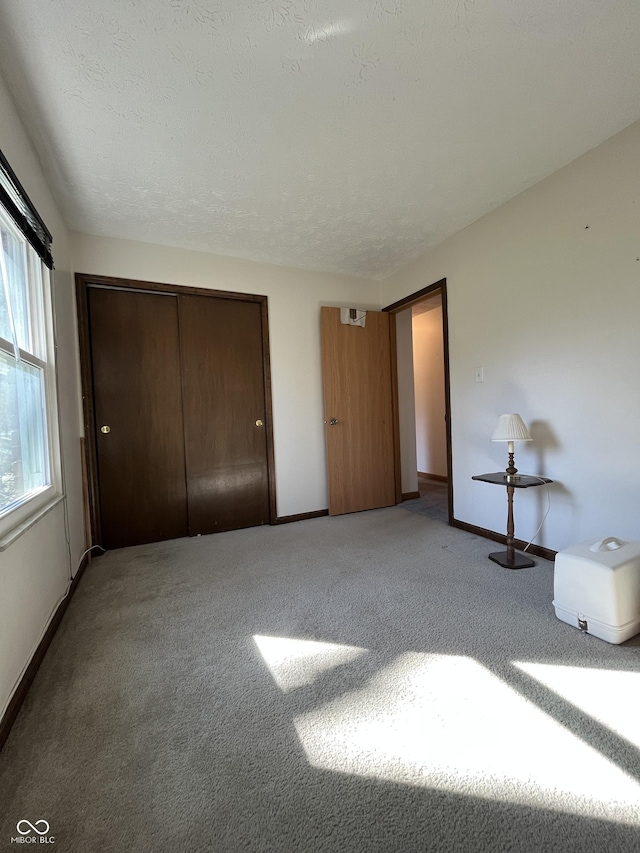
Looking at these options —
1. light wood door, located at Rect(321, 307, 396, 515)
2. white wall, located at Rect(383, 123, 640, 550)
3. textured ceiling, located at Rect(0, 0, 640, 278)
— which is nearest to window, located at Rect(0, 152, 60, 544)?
textured ceiling, located at Rect(0, 0, 640, 278)

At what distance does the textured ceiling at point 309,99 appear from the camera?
1464 millimetres

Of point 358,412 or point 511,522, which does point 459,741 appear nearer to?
point 511,522

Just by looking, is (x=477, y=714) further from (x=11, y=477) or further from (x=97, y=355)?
(x=97, y=355)

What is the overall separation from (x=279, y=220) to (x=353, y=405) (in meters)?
1.95

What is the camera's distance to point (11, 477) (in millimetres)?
1703

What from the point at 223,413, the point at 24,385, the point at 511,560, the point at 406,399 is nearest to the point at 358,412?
the point at 406,399

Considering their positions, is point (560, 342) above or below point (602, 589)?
above

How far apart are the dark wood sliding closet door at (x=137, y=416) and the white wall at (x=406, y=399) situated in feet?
8.47

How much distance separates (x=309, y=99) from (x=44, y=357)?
2.04 m

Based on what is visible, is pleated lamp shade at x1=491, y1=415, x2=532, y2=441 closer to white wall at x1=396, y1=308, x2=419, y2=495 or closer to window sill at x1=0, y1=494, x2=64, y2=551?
white wall at x1=396, y1=308, x2=419, y2=495

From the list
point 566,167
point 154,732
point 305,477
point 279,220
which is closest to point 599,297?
point 566,167

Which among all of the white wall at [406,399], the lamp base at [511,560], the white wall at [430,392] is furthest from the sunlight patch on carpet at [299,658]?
the white wall at [430,392]

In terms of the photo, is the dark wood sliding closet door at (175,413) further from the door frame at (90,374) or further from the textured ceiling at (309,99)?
the textured ceiling at (309,99)

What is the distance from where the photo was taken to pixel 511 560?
100 inches
